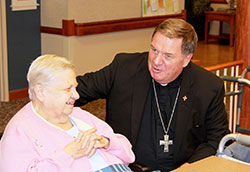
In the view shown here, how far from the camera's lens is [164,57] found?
8.86 feet

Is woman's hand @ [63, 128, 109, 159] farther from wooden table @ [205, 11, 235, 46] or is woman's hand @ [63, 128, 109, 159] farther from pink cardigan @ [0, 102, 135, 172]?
wooden table @ [205, 11, 235, 46]

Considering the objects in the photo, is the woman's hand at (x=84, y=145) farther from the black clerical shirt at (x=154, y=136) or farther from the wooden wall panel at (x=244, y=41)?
the wooden wall panel at (x=244, y=41)

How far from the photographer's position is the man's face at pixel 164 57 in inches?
105

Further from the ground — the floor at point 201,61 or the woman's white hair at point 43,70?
the woman's white hair at point 43,70

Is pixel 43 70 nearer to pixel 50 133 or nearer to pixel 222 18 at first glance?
pixel 50 133

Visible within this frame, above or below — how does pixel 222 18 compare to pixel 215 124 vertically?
above

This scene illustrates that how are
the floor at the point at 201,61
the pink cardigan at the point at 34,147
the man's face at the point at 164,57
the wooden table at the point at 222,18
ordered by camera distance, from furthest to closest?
the wooden table at the point at 222,18
the floor at the point at 201,61
the man's face at the point at 164,57
the pink cardigan at the point at 34,147

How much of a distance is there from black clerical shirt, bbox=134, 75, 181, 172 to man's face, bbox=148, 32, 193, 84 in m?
0.14

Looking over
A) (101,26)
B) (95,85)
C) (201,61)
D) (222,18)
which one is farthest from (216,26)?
(95,85)

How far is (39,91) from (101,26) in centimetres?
400

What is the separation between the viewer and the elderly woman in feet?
6.57

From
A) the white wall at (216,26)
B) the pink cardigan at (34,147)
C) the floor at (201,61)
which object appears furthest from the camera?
the white wall at (216,26)

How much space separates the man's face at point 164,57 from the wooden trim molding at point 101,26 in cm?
317

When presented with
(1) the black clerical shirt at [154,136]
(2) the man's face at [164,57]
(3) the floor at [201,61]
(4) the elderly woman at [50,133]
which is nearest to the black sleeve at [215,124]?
(1) the black clerical shirt at [154,136]
